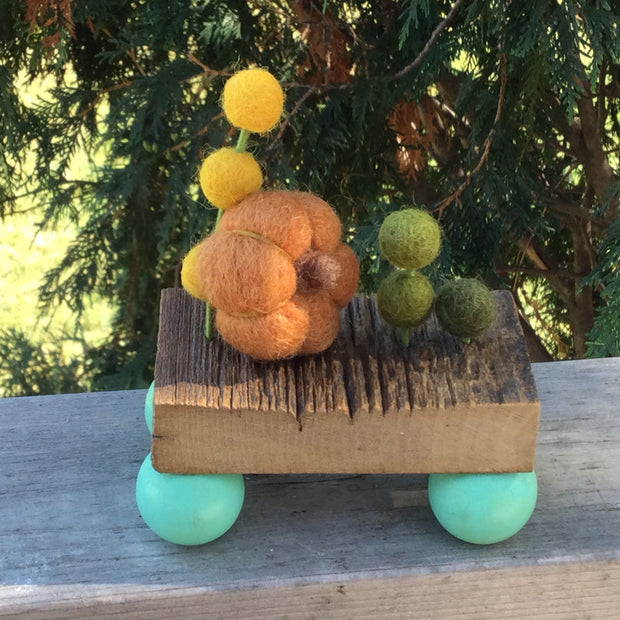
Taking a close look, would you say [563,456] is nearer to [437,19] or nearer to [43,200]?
[437,19]

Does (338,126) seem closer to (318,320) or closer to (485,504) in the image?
(318,320)

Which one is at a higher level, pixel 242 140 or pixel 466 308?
pixel 242 140

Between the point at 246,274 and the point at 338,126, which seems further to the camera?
the point at 338,126

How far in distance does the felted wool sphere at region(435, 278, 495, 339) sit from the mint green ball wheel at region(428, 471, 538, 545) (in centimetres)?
17

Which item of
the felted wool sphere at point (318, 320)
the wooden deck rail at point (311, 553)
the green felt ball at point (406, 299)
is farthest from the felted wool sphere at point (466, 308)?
the wooden deck rail at point (311, 553)

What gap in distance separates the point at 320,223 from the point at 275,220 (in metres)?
0.06

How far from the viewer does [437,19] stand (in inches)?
48.4

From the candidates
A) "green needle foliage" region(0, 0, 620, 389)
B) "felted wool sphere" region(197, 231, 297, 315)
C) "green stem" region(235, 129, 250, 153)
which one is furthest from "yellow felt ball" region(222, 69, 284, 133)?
"green needle foliage" region(0, 0, 620, 389)

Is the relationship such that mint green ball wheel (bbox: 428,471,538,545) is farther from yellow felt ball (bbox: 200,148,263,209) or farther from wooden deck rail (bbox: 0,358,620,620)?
yellow felt ball (bbox: 200,148,263,209)

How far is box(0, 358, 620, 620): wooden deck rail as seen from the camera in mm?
799

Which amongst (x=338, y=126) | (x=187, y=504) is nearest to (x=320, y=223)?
(x=187, y=504)

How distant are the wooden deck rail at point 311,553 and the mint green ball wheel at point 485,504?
0.04m

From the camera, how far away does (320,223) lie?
781mm

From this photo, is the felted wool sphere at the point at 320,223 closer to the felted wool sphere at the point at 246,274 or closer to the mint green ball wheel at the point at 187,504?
the felted wool sphere at the point at 246,274
